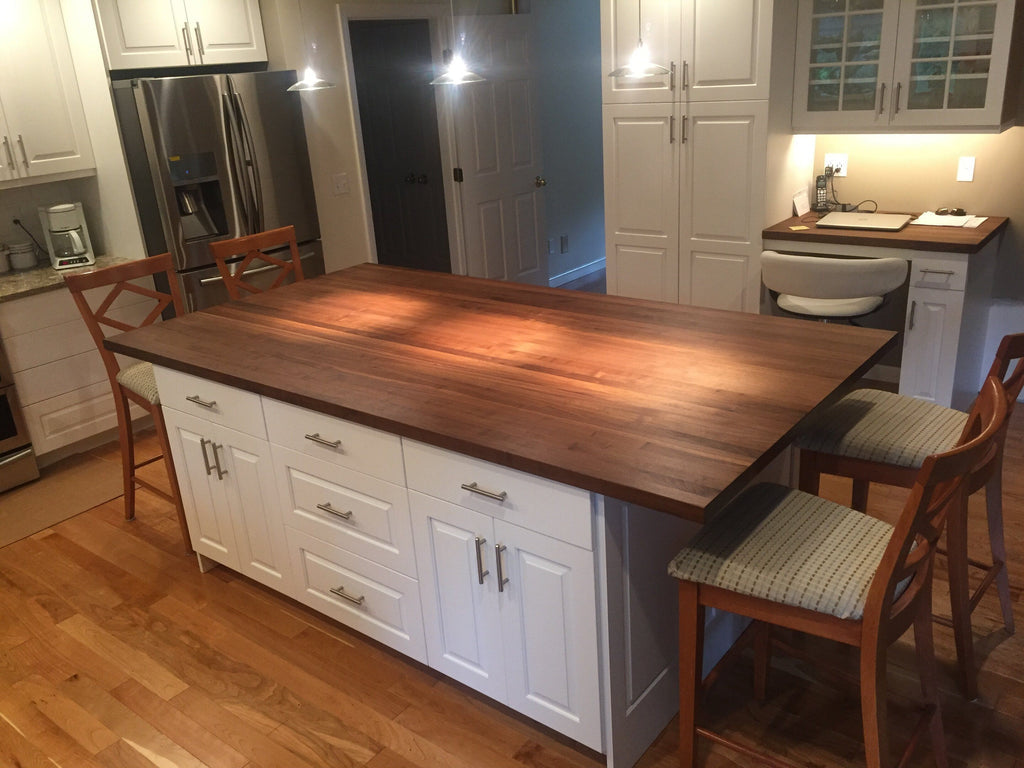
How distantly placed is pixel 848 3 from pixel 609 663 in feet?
10.3

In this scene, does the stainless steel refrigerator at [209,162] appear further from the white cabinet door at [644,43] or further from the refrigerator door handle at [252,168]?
the white cabinet door at [644,43]

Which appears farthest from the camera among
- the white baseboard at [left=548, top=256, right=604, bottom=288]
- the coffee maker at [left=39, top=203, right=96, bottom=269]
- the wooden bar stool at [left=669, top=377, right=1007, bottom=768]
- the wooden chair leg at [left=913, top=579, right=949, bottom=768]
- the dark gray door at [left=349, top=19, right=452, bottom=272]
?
the white baseboard at [left=548, top=256, right=604, bottom=288]

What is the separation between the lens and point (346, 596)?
8.16ft

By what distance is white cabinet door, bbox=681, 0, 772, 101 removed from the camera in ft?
12.1

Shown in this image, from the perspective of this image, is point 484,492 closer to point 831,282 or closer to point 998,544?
point 998,544

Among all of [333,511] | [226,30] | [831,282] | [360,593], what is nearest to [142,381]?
[333,511]

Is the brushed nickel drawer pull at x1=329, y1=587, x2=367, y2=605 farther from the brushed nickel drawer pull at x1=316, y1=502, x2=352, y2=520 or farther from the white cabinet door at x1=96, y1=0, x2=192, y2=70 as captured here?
the white cabinet door at x1=96, y1=0, x2=192, y2=70

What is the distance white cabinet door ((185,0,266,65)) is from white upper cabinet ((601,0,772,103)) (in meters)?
1.77

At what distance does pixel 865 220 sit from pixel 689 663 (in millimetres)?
2790

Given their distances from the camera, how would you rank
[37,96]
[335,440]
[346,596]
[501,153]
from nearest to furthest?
[335,440] → [346,596] → [37,96] → [501,153]

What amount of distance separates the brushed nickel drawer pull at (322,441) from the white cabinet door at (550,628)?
53 cm

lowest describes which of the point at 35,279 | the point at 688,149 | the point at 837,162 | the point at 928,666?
the point at 928,666

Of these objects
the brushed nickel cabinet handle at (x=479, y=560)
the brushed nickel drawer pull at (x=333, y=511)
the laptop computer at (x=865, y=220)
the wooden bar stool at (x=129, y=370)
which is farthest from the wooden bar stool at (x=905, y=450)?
the wooden bar stool at (x=129, y=370)

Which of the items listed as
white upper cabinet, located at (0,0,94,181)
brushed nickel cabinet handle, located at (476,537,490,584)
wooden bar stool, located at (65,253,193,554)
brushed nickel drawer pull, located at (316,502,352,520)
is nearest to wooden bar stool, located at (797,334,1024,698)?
brushed nickel cabinet handle, located at (476,537,490,584)
